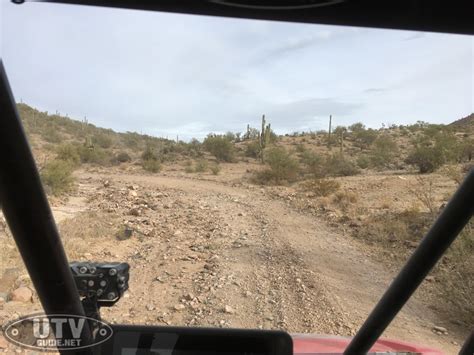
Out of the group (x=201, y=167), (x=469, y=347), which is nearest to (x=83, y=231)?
(x=469, y=347)

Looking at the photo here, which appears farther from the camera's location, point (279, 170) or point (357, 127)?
point (357, 127)

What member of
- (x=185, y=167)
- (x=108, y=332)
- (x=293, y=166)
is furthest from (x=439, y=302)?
(x=185, y=167)

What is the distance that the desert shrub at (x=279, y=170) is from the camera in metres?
26.8

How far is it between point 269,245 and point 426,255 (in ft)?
33.5

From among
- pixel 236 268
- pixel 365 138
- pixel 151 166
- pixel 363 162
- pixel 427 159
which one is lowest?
pixel 236 268

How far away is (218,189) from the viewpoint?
947 inches

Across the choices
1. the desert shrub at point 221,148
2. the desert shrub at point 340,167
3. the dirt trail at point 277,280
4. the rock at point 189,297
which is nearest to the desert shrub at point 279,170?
the desert shrub at point 340,167

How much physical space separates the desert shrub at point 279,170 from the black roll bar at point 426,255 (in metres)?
24.6

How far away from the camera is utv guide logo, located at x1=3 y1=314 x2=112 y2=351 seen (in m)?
1.51

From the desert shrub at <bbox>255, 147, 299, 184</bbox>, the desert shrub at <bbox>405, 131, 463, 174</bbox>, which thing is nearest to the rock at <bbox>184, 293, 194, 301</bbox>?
the desert shrub at <bbox>405, 131, 463, 174</bbox>

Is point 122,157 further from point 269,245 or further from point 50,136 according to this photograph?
point 269,245

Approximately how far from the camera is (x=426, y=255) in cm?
166

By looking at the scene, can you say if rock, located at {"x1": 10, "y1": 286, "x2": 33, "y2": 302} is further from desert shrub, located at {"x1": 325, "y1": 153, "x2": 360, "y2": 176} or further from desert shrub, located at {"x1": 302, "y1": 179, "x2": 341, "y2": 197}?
desert shrub, located at {"x1": 325, "y1": 153, "x2": 360, "y2": 176}

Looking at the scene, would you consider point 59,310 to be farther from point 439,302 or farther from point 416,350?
point 439,302
